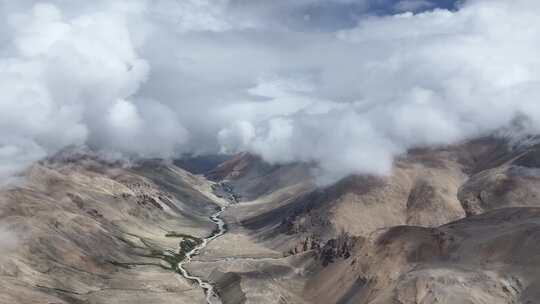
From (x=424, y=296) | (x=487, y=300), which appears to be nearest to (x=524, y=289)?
(x=487, y=300)

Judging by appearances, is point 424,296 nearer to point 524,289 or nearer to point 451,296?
point 451,296

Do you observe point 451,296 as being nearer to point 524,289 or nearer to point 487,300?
point 487,300

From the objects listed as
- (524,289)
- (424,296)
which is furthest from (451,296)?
(524,289)
